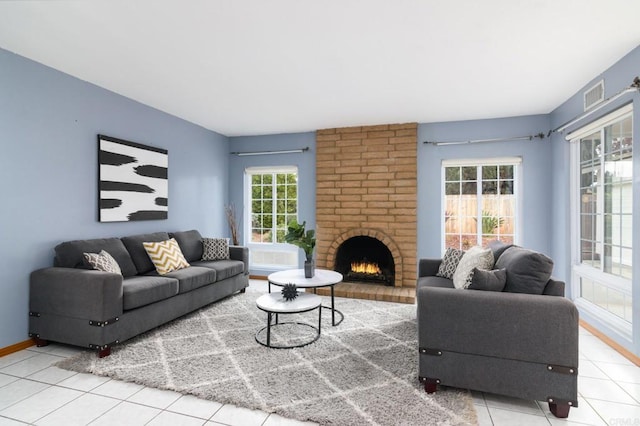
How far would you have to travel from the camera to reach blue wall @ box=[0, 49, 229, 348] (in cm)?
282

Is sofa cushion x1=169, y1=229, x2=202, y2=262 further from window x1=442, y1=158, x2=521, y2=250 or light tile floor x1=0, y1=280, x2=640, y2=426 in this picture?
window x1=442, y1=158, x2=521, y2=250

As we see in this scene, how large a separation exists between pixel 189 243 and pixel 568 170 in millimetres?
4971

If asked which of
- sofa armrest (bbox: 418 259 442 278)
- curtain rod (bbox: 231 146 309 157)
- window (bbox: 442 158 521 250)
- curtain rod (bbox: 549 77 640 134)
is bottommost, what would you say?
sofa armrest (bbox: 418 259 442 278)

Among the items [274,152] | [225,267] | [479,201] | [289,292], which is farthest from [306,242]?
[479,201]

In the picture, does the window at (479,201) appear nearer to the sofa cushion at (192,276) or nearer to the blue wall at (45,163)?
the sofa cushion at (192,276)

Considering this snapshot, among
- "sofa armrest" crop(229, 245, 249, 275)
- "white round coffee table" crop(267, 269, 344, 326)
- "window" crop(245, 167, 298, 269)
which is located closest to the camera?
"white round coffee table" crop(267, 269, 344, 326)

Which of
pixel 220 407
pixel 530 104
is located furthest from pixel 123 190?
pixel 530 104

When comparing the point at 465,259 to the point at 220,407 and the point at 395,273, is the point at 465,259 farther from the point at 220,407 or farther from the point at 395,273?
the point at 220,407

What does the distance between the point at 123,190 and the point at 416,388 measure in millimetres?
3709

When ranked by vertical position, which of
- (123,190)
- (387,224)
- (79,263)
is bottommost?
(79,263)

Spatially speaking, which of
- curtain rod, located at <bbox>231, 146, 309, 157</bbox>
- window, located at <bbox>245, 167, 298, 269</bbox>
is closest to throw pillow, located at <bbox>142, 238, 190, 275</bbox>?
window, located at <bbox>245, 167, 298, 269</bbox>

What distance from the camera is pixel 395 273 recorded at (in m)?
5.02

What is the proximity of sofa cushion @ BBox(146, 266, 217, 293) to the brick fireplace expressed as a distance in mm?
1790

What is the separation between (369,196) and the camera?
5184mm
